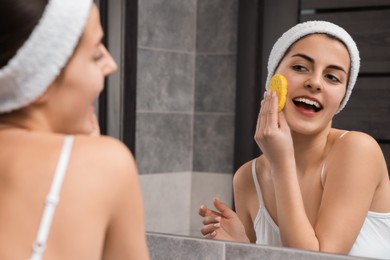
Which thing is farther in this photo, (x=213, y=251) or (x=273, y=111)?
(x=213, y=251)

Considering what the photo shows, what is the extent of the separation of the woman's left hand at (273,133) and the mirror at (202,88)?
29mm

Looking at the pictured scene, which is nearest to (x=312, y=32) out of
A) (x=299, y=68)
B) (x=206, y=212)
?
(x=299, y=68)

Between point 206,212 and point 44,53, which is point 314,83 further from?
point 44,53

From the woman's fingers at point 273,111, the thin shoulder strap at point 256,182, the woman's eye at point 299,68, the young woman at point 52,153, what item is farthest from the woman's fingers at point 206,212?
the young woman at point 52,153

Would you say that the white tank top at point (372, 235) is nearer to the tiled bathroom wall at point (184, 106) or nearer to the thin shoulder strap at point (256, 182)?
the thin shoulder strap at point (256, 182)

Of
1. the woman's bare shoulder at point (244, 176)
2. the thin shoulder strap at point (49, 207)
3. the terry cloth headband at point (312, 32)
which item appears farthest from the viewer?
the woman's bare shoulder at point (244, 176)

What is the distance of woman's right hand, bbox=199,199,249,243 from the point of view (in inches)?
49.5

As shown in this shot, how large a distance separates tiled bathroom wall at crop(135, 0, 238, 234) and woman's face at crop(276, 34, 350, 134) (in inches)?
5.3

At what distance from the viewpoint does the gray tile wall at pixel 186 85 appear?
1242 mm

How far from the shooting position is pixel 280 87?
1166mm

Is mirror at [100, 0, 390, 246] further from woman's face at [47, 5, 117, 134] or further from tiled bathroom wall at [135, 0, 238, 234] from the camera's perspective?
woman's face at [47, 5, 117, 134]

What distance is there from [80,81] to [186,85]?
1.92 ft

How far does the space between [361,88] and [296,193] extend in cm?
21

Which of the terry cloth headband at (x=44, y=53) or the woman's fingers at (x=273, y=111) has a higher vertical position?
the terry cloth headband at (x=44, y=53)
